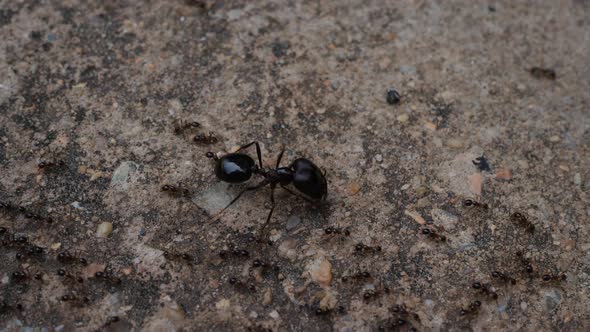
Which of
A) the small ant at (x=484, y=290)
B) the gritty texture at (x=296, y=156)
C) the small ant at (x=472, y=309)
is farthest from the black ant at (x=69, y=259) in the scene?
the small ant at (x=484, y=290)

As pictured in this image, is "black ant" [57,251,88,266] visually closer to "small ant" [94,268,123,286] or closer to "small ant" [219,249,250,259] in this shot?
"small ant" [94,268,123,286]

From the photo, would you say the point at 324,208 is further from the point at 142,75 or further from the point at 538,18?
the point at 538,18

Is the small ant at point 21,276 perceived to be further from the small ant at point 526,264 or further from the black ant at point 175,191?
the small ant at point 526,264

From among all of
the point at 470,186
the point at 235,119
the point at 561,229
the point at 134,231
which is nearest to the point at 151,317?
the point at 134,231

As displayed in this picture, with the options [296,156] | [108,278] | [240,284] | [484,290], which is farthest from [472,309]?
[108,278]

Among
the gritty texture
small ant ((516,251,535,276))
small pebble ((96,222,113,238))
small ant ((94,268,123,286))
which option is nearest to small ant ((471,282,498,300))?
the gritty texture

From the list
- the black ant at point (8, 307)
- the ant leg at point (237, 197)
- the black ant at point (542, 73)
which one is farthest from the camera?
the black ant at point (542, 73)

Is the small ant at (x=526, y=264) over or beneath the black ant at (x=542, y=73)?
beneath
